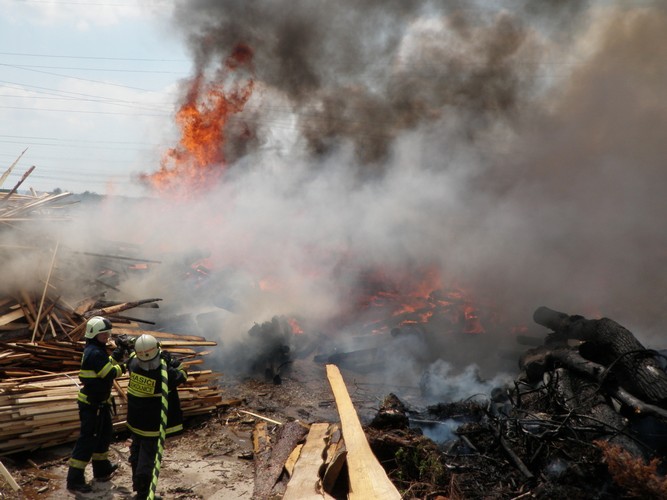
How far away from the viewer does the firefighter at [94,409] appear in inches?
194

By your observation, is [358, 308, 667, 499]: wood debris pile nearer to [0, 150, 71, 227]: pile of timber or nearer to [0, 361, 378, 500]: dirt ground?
[0, 361, 378, 500]: dirt ground

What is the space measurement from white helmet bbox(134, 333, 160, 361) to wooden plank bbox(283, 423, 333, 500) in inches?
75.6

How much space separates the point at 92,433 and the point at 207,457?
1.52m

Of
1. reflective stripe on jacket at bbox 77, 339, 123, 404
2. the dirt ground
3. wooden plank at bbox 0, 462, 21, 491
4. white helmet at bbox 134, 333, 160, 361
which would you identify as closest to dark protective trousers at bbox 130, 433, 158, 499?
the dirt ground

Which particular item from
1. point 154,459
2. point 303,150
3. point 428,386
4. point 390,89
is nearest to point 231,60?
point 303,150

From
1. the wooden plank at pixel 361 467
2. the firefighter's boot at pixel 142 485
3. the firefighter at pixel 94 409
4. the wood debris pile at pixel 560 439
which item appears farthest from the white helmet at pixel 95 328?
the wood debris pile at pixel 560 439

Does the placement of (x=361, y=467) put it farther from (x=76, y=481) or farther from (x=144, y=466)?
(x=76, y=481)

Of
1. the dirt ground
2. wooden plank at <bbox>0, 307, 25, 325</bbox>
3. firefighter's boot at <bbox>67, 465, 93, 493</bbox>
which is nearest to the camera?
firefighter's boot at <bbox>67, 465, 93, 493</bbox>

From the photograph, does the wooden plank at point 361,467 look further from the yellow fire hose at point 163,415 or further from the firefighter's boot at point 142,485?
the firefighter's boot at point 142,485

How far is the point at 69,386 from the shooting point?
591cm

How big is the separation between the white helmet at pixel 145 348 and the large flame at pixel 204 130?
13.1 m

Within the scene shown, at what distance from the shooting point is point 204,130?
17938 mm

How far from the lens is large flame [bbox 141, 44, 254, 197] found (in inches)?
683

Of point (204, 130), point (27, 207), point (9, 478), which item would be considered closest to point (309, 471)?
point (9, 478)
